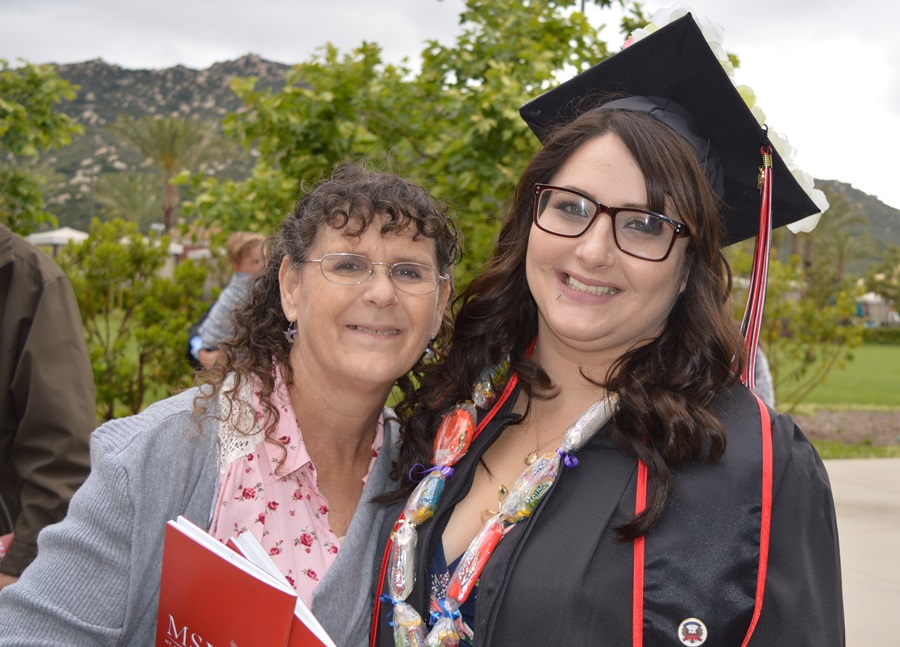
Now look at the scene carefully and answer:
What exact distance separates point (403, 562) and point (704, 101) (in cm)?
129

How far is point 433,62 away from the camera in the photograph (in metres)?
5.34

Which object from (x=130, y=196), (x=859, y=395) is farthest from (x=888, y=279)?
(x=130, y=196)

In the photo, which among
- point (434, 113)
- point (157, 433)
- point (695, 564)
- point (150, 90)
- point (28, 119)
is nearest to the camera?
point (695, 564)

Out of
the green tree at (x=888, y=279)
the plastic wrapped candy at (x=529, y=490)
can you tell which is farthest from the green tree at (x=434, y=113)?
the green tree at (x=888, y=279)

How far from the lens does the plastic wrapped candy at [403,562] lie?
2025mm

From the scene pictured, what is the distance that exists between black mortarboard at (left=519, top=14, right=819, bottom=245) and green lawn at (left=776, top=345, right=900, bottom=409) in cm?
1282

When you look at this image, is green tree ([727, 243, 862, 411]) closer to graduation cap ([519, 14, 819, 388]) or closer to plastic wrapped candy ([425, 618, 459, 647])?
graduation cap ([519, 14, 819, 388])

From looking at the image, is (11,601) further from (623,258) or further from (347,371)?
(623,258)

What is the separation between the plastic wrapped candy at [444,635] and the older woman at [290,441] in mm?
252

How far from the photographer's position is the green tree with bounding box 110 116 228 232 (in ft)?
100

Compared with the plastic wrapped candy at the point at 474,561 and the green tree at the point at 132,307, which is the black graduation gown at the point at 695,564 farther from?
the green tree at the point at 132,307

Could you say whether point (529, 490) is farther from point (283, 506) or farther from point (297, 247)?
point (297, 247)

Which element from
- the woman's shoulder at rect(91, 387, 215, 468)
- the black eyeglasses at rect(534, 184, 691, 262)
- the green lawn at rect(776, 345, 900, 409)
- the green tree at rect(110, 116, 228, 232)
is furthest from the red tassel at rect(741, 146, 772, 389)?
the green tree at rect(110, 116, 228, 232)

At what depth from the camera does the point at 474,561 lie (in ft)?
6.30
